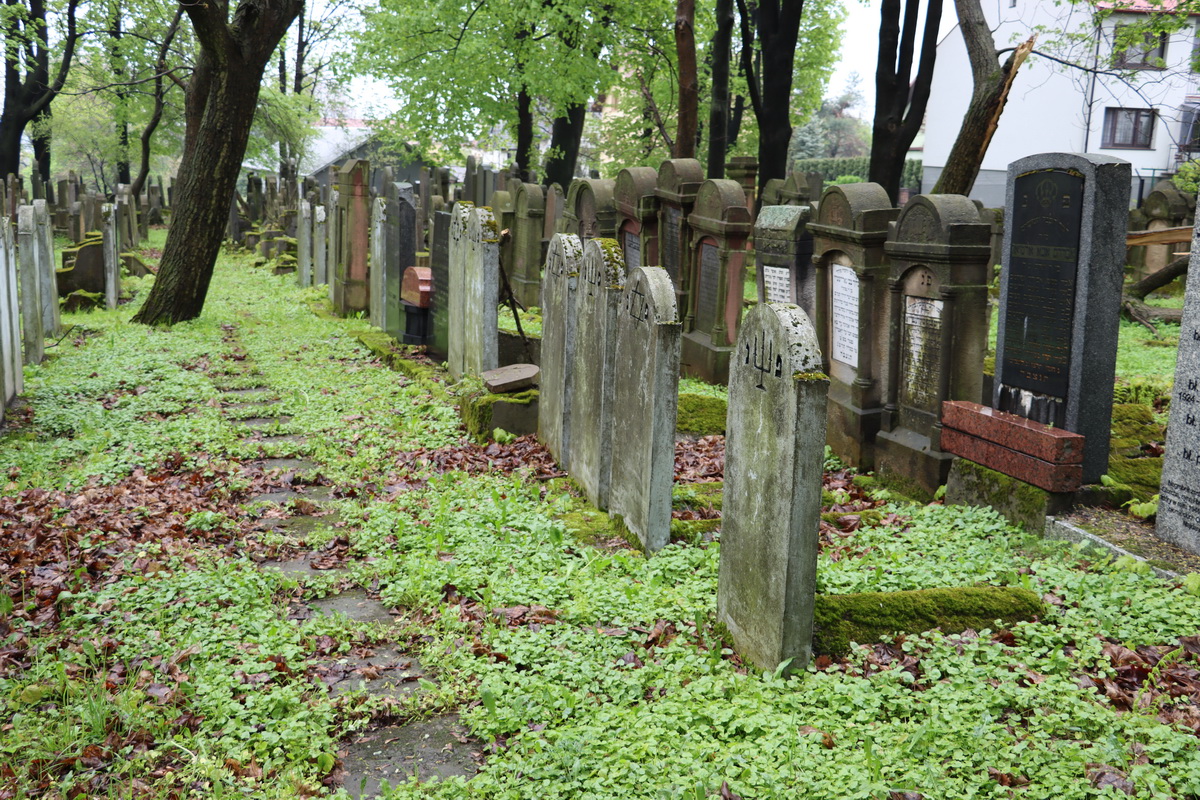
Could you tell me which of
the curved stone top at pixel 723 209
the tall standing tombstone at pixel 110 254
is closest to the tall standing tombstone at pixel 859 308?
the curved stone top at pixel 723 209

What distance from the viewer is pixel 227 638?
4.38m

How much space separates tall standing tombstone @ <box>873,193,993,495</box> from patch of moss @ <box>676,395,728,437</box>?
154 centimetres

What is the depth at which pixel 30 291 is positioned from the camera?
34.6ft

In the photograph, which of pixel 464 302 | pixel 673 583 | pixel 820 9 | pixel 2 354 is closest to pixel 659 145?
pixel 820 9

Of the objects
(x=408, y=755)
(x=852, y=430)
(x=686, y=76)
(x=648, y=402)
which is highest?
(x=686, y=76)

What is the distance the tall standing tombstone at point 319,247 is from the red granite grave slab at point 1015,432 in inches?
476

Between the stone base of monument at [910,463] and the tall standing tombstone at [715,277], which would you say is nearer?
the stone base of monument at [910,463]

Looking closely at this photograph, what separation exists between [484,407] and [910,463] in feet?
10.7

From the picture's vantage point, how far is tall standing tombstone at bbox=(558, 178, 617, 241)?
1184 centimetres

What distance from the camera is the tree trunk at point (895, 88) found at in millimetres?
13789

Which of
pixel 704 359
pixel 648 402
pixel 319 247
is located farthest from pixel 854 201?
pixel 319 247

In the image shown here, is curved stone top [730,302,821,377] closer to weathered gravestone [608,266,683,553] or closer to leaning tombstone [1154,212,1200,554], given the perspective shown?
weathered gravestone [608,266,683,553]

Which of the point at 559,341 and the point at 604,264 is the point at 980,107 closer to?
the point at 559,341

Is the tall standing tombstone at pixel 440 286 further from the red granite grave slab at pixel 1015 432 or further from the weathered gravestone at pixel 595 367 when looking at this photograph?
the red granite grave slab at pixel 1015 432
